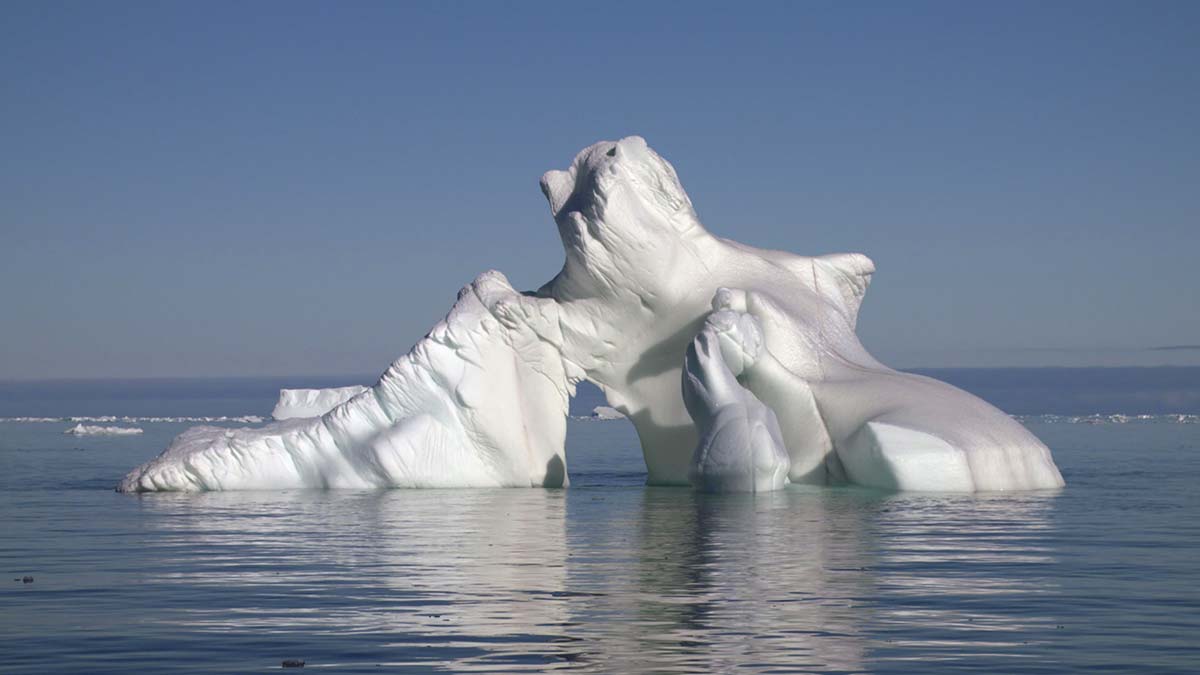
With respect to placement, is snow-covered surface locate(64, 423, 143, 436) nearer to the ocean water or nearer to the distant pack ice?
the ocean water

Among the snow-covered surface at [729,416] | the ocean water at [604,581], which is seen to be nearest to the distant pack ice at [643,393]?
the snow-covered surface at [729,416]

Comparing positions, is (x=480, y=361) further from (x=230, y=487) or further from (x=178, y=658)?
(x=178, y=658)

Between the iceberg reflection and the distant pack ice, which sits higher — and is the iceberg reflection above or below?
below

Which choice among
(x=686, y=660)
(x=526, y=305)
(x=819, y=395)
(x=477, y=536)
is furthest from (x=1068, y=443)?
(x=686, y=660)

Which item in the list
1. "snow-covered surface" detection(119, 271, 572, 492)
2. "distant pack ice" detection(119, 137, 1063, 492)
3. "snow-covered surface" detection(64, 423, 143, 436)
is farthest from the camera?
"snow-covered surface" detection(64, 423, 143, 436)

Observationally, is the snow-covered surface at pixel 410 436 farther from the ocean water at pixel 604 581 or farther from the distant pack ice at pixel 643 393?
the ocean water at pixel 604 581

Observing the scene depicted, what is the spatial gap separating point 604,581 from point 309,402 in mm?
15084

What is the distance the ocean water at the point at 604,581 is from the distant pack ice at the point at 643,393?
750 millimetres

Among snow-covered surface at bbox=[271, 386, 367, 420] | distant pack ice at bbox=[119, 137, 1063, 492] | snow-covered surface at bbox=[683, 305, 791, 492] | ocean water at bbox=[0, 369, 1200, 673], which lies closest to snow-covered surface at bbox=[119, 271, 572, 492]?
distant pack ice at bbox=[119, 137, 1063, 492]

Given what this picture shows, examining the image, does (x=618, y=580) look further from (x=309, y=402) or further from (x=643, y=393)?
(x=309, y=402)

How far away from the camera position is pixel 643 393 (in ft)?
81.4

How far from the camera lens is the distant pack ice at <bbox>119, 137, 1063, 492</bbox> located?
70.5 ft

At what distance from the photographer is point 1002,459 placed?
21359 millimetres

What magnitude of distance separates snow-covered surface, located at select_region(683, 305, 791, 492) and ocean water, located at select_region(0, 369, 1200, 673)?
0.46 m
